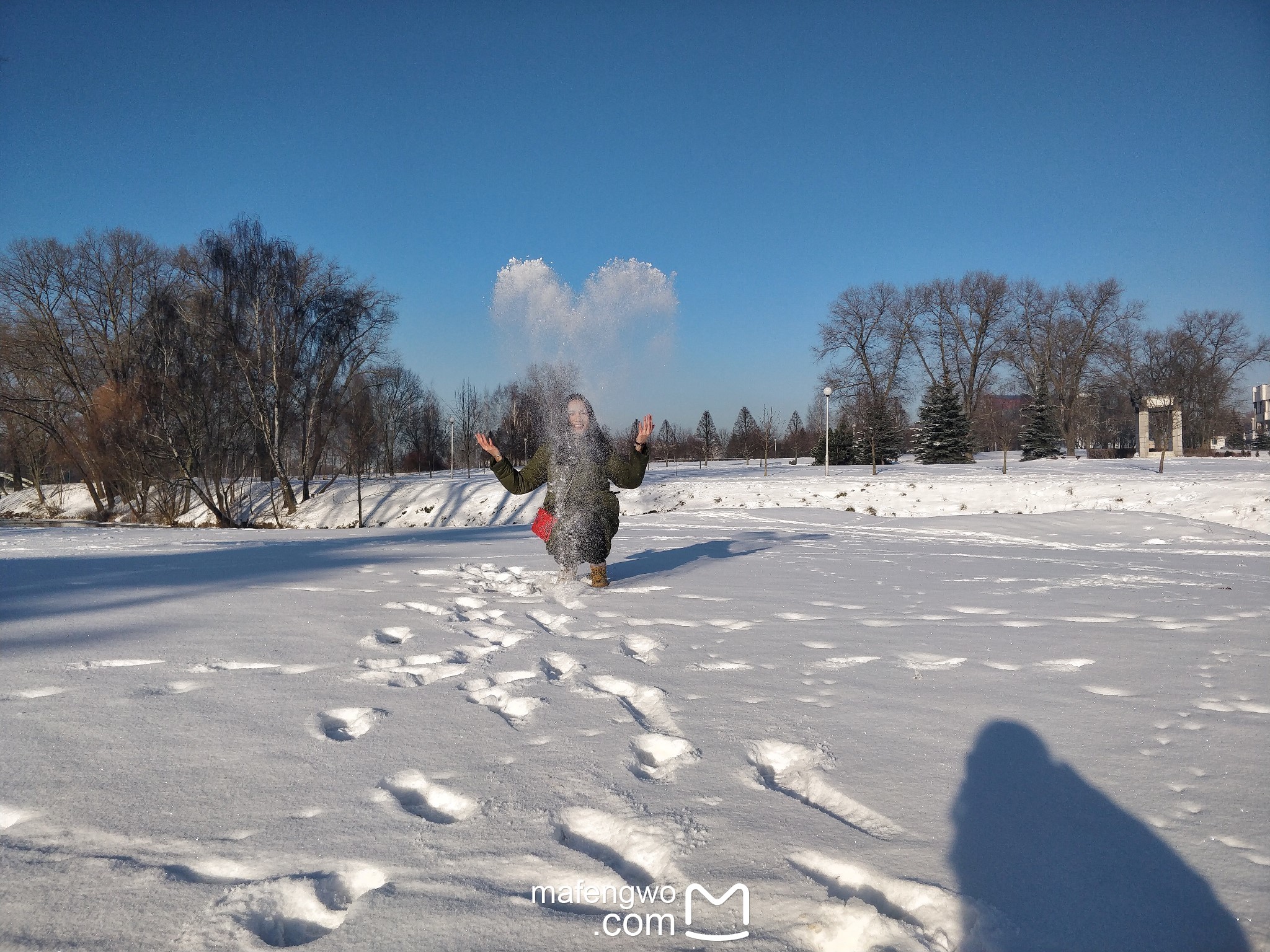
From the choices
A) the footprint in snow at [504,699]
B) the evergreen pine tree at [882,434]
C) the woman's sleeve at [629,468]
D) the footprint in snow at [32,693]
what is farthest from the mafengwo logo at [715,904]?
the evergreen pine tree at [882,434]

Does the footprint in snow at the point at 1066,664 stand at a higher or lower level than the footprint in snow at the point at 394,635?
lower

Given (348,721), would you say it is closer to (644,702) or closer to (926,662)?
(644,702)

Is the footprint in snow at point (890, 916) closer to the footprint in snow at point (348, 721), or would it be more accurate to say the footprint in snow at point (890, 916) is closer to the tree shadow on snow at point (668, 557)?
the footprint in snow at point (348, 721)

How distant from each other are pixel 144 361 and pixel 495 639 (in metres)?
26.8

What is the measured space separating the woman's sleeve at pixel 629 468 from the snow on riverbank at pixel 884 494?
47.5ft

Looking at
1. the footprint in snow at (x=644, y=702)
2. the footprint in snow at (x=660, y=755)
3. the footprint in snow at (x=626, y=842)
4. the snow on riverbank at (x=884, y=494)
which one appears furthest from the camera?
the snow on riverbank at (x=884, y=494)

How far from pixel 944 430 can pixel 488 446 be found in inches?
1534

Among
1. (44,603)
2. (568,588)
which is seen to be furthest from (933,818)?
(44,603)

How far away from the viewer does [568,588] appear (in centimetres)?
543

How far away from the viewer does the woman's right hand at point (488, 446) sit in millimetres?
5359

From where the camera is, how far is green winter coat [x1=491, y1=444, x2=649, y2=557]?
214 inches

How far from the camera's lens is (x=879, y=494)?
67.9 feet

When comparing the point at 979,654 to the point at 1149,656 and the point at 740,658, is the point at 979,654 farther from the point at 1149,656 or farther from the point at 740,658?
the point at 740,658

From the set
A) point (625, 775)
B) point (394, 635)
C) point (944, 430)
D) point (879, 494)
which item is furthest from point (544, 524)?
point (944, 430)
